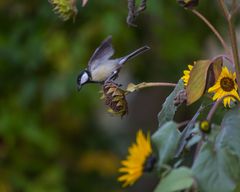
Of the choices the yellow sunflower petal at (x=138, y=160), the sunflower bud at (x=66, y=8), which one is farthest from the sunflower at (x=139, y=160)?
the sunflower bud at (x=66, y=8)

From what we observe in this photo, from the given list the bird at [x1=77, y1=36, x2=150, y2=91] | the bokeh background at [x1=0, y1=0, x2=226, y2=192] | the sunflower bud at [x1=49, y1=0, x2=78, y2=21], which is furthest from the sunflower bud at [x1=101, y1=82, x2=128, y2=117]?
the bokeh background at [x1=0, y1=0, x2=226, y2=192]

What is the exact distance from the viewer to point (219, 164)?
1016 millimetres

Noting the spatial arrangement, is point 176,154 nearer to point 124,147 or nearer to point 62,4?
point 62,4

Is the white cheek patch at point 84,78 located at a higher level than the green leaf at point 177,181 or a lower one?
higher

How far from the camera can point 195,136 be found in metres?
1.13

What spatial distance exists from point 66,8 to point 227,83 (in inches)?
10.8

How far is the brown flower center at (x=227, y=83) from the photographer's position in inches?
47.4

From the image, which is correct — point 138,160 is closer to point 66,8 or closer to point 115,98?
point 115,98

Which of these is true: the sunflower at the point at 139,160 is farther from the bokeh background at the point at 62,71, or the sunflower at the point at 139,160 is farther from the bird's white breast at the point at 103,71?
the bokeh background at the point at 62,71

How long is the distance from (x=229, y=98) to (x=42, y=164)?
2.02 m

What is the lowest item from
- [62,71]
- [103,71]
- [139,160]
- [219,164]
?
[219,164]

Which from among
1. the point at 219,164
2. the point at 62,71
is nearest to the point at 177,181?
the point at 219,164

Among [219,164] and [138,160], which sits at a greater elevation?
[138,160]

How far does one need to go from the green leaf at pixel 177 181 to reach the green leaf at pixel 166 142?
4cm
